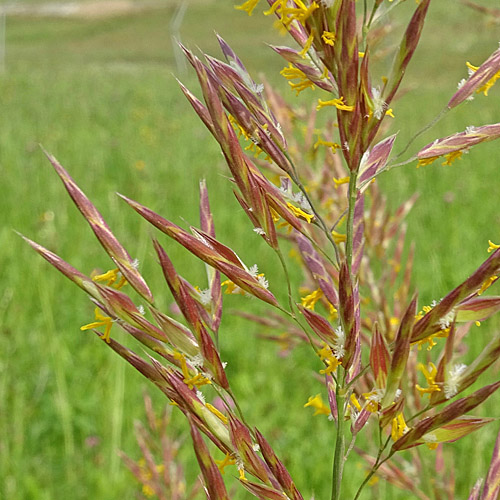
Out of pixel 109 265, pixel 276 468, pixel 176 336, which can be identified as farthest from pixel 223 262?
pixel 109 265

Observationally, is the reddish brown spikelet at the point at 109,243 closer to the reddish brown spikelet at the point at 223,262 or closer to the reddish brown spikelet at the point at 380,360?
the reddish brown spikelet at the point at 223,262

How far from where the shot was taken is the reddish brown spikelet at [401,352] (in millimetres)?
438

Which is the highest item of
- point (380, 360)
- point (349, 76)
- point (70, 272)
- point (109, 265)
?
point (349, 76)

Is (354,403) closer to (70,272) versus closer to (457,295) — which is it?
(457,295)

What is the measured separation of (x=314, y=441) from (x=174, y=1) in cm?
2853

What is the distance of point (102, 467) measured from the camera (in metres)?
1.92

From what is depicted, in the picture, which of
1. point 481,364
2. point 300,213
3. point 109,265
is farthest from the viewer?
point 109,265

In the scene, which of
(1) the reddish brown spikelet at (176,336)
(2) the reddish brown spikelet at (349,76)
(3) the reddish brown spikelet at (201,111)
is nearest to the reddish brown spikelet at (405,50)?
(2) the reddish brown spikelet at (349,76)

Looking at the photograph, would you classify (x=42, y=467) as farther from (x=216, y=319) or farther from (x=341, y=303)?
(x=341, y=303)

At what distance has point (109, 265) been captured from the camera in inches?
128

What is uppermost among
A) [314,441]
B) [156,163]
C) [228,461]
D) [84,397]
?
[156,163]

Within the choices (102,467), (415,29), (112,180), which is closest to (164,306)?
(102,467)

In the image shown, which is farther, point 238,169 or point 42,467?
point 42,467

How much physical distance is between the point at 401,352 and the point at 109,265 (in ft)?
9.66
